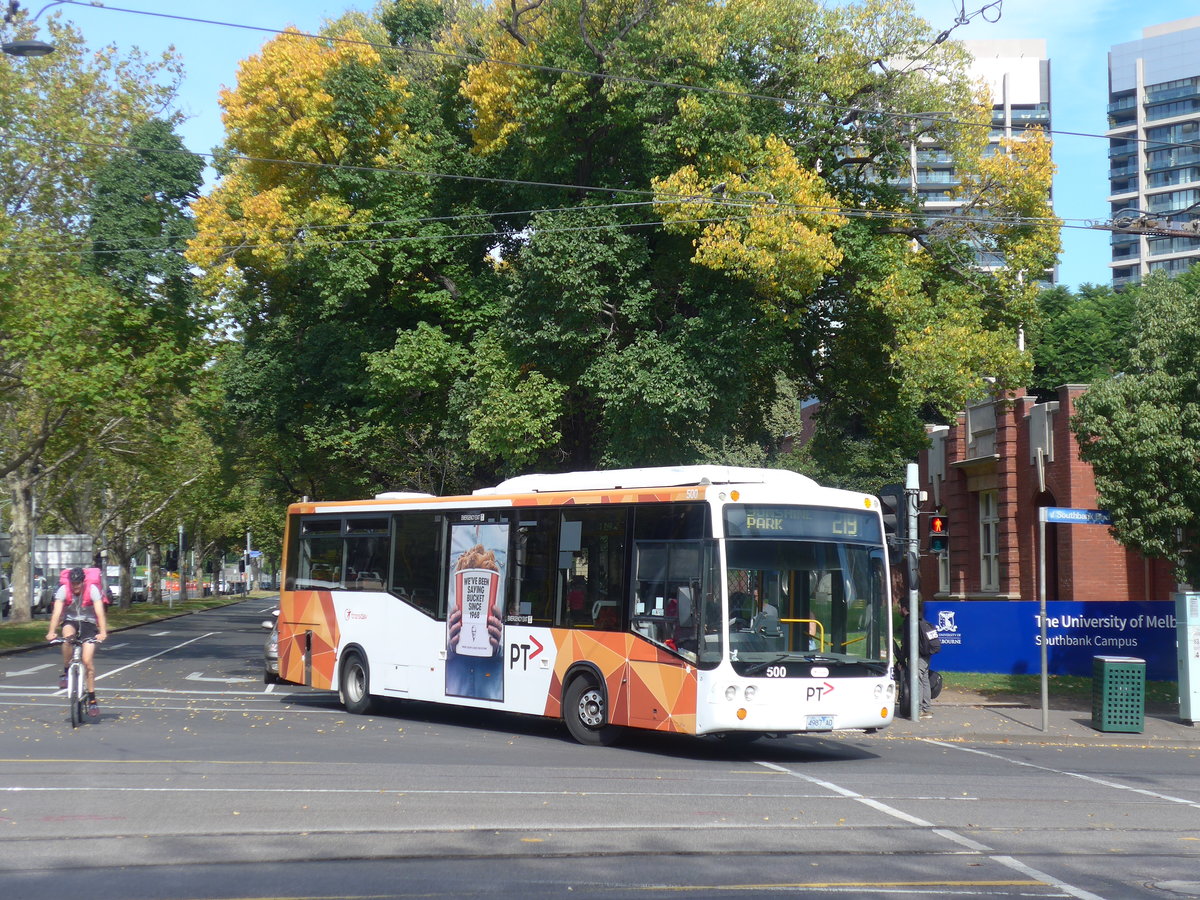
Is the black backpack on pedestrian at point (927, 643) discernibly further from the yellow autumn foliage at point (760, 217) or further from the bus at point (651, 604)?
the yellow autumn foliage at point (760, 217)

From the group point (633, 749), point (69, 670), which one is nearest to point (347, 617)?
point (69, 670)

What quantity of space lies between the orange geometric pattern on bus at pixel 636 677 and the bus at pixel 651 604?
0.06 ft

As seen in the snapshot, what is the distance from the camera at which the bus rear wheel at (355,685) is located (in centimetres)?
1908

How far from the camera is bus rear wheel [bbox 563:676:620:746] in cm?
1535

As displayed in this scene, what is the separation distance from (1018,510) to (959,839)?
1149 inches

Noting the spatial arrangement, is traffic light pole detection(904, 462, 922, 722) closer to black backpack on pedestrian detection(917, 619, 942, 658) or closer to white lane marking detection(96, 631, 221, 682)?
black backpack on pedestrian detection(917, 619, 942, 658)

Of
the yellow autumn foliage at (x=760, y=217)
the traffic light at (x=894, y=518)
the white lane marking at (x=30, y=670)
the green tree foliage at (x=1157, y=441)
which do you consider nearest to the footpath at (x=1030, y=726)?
the traffic light at (x=894, y=518)

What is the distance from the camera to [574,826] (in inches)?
382

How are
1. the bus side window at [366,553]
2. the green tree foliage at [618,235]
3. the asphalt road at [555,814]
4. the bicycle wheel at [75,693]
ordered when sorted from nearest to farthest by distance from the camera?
the asphalt road at [555,814] < the bicycle wheel at [75,693] < the bus side window at [366,553] < the green tree foliage at [618,235]

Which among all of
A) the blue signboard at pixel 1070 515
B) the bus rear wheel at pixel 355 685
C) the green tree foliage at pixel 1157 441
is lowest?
the bus rear wheel at pixel 355 685

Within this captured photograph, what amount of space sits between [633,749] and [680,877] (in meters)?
7.49

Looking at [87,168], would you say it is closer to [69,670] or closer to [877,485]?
[69,670]

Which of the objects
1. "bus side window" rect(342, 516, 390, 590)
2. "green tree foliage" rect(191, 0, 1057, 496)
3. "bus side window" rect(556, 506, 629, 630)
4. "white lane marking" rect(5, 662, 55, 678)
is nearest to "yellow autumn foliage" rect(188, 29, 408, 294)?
"green tree foliage" rect(191, 0, 1057, 496)

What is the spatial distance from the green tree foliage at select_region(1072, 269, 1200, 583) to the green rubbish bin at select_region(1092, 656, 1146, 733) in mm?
2854
